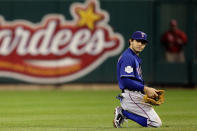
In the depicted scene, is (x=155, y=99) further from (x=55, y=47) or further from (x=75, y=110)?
(x=55, y=47)

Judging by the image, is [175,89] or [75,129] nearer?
[75,129]

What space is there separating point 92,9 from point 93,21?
1.34 ft

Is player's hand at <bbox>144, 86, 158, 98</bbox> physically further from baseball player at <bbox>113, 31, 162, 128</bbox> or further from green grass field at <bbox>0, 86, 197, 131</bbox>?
green grass field at <bbox>0, 86, 197, 131</bbox>

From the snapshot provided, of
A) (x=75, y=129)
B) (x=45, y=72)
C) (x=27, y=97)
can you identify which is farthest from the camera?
(x=45, y=72)

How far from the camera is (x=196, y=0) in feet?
74.5

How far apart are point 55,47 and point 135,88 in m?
12.0

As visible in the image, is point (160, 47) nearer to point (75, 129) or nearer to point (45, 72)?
point (45, 72)

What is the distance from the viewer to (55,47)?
22422 mm

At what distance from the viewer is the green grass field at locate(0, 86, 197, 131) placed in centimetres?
1158

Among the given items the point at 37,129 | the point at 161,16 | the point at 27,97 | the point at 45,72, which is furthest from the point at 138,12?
the point at 37,129

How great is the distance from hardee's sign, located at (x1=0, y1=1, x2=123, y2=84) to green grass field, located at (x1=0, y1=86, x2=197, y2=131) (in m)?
0.78

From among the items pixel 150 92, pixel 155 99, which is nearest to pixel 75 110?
pixel 155 99

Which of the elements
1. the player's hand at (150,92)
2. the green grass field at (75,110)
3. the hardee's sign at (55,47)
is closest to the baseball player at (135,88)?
the player's hand at (150,92)

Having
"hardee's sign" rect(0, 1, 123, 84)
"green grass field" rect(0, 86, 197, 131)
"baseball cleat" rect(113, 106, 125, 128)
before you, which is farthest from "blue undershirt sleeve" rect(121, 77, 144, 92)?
"hardee's sign" rect(0, 1, 123, 84)
